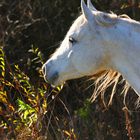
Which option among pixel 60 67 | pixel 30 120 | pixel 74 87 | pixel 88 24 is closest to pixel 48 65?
pixel 60 67

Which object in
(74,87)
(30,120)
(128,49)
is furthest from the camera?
Result: (74,87)

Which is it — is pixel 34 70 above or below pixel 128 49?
below

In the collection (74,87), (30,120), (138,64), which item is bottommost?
(74,87)

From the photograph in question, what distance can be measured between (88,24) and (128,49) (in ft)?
1.23

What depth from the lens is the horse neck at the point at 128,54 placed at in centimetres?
511

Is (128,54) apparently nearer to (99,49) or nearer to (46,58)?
(99,49)

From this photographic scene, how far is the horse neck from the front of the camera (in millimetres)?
5105

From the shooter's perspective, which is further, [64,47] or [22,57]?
[22,57]

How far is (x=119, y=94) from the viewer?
789 centimetres

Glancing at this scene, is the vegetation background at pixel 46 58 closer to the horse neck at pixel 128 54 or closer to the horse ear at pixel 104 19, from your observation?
the horse neck at pixel 128 54

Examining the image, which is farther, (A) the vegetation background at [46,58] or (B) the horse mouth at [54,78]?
(A) the vegetation background at [46,58]

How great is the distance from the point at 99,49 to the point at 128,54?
0.24 meters

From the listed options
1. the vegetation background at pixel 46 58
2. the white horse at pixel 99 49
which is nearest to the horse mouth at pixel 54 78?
the white horse at pixel 99 49

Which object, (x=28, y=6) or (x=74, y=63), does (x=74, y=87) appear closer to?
(x=28, y=6)
